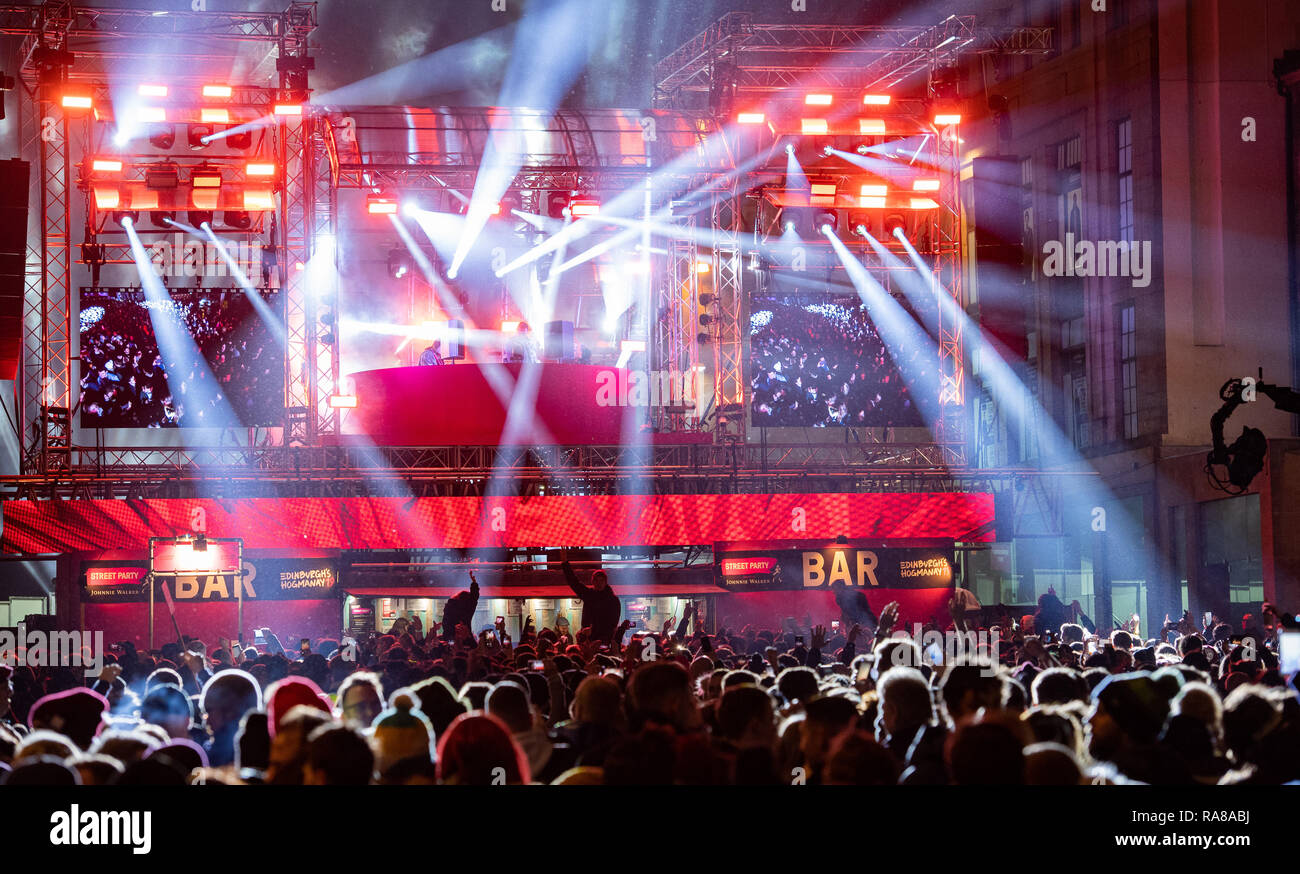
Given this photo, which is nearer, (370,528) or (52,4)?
(52,4)

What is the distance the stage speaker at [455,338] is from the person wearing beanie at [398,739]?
103 feet

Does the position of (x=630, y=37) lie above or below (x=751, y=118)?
above

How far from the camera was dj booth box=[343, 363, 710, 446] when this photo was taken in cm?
2748

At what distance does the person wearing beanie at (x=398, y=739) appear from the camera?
536 cm

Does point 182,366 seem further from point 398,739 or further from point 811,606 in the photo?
point 398,739

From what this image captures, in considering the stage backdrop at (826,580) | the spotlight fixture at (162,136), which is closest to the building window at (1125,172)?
the stage backdrop at (826,580)

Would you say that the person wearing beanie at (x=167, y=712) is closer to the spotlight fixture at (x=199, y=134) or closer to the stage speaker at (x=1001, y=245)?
the spotlight fixture at (x=199, y=134)

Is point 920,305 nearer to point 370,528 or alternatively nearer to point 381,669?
point 370,528

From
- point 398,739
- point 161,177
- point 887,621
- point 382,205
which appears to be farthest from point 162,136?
point 398,739

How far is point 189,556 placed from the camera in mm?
17453

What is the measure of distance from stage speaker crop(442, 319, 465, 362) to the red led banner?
10.8 meters
